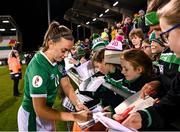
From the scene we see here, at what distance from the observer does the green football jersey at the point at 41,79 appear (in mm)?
3227

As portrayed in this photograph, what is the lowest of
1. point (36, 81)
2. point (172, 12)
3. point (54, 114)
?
point (54, 114)

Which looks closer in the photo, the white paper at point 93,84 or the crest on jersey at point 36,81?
the crest on jersey at point 36,81

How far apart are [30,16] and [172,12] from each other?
64.8 meters

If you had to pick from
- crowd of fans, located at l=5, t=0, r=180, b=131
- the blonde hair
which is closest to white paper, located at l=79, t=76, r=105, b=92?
crowd of fans, located at l=5, t=0, r=180, b=131

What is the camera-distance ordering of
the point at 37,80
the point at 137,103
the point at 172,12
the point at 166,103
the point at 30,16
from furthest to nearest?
1. the point at 30,16
2. the point at 37,80
3. the point at 137,103
4. the point at 166,103
5. the point at 172,12

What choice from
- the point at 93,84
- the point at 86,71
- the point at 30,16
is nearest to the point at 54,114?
the point at 93,84

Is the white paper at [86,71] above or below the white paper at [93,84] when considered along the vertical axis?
above

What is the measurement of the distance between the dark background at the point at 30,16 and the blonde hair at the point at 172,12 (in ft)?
170

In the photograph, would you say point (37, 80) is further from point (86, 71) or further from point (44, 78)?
point (86, 71)

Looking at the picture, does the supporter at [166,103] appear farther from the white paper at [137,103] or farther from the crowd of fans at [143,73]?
the white paper at [137,103]

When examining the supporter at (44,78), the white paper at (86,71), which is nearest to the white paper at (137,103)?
the supporter at (44,78)

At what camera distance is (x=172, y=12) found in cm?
180

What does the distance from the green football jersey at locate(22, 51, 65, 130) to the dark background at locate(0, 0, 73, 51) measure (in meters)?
50.0

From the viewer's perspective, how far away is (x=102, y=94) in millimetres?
3895
